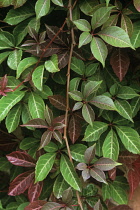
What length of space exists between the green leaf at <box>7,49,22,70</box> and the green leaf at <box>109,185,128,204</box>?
0.69 metres

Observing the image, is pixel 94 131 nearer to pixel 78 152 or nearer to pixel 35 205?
pixel 78 152

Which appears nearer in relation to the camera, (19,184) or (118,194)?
(19,184)

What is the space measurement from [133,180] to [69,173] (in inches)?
14.5

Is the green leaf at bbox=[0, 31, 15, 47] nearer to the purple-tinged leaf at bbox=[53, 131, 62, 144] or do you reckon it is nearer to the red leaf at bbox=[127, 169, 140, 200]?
the purple-tinged leaf at bbox=[53, 131, 62, 144]

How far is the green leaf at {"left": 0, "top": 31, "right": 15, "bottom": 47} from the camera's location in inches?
43.4

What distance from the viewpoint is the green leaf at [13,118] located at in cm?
107

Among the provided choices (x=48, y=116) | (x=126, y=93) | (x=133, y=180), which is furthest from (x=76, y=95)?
(x=133, y=180)

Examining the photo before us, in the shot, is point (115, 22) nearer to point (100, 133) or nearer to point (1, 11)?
point (100, 133)

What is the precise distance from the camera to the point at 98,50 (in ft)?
3.05

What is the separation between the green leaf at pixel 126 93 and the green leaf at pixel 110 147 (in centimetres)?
16

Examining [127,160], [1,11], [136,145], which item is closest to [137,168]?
[127,160]

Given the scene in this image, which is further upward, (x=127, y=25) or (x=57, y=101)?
(x=127, y=25)

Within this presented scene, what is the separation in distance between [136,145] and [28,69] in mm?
523

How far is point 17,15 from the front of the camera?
1.10 metres
